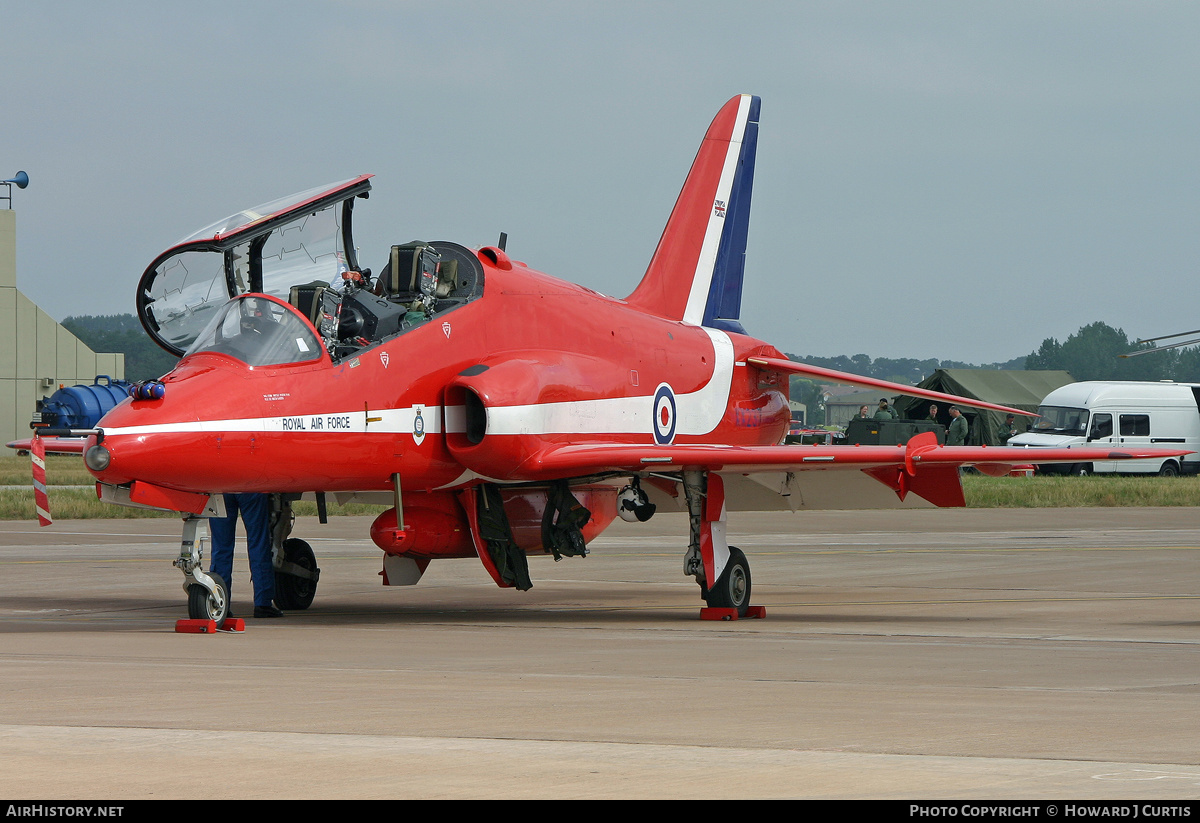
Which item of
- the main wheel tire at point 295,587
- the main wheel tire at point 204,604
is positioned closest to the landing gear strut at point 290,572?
the main wheel tire at point 295,587

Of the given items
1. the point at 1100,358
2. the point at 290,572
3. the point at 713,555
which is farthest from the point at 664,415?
the point at 1100,358

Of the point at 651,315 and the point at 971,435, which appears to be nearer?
the point at 651,315

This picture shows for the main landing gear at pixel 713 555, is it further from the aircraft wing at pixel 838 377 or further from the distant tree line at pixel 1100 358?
the distant tree line at pixel 1100 358

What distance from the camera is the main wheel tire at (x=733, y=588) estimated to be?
13.6 metres

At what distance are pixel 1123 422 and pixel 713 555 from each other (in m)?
34.0

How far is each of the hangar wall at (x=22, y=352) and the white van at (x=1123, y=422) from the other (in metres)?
42.7

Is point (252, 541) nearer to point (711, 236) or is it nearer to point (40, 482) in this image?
point (40, 482)

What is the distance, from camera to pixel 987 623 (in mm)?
12453

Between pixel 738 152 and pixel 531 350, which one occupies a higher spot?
pixel 738 152

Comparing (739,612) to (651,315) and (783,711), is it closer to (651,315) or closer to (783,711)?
(651,315)

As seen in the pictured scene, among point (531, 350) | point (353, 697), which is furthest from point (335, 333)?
point (353, 697)

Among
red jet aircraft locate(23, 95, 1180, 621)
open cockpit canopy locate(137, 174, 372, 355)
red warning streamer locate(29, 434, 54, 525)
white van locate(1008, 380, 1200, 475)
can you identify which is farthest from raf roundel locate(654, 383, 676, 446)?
white van locate(1008, 380, 1200, 475)

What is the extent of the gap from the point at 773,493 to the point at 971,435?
3213cm

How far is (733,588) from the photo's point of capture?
13.7m
